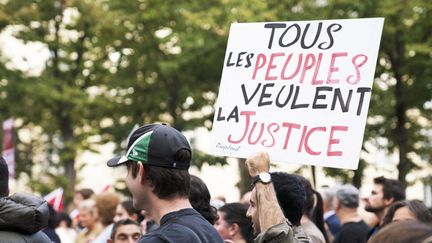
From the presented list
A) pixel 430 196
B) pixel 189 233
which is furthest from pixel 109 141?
pixel 189 233

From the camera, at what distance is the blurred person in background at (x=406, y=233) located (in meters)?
2.46

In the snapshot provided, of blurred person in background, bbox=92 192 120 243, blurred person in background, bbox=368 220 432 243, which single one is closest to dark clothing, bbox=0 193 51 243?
blurred person in background, bbox=368 220 432 243

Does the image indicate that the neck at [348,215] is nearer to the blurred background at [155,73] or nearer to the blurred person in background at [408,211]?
the blurred person in background at [408,211]

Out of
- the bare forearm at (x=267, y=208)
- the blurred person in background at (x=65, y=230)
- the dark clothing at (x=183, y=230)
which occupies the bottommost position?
the blurred person in background at (x=65, y=230)

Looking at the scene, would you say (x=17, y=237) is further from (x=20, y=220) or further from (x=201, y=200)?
(x=201, y=200)

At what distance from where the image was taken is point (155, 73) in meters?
25.0

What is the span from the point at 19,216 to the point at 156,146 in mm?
1504

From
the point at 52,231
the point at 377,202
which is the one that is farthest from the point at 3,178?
the point at 377,202

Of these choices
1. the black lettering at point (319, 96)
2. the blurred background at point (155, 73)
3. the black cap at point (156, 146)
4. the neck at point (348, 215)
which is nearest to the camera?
the black cap at point (156, 146)

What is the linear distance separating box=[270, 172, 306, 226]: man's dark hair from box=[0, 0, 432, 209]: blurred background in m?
14.8

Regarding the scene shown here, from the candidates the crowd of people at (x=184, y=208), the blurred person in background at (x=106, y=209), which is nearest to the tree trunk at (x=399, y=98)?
the crowd of people at (x=184, y=208)

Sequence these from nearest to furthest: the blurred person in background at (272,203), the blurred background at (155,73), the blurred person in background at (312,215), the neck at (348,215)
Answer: the blurred person in background at (272,203)
the blurred person in background at (312,215)
the neck at (348,215)
the blurred background at (155,73)

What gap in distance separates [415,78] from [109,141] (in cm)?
910
